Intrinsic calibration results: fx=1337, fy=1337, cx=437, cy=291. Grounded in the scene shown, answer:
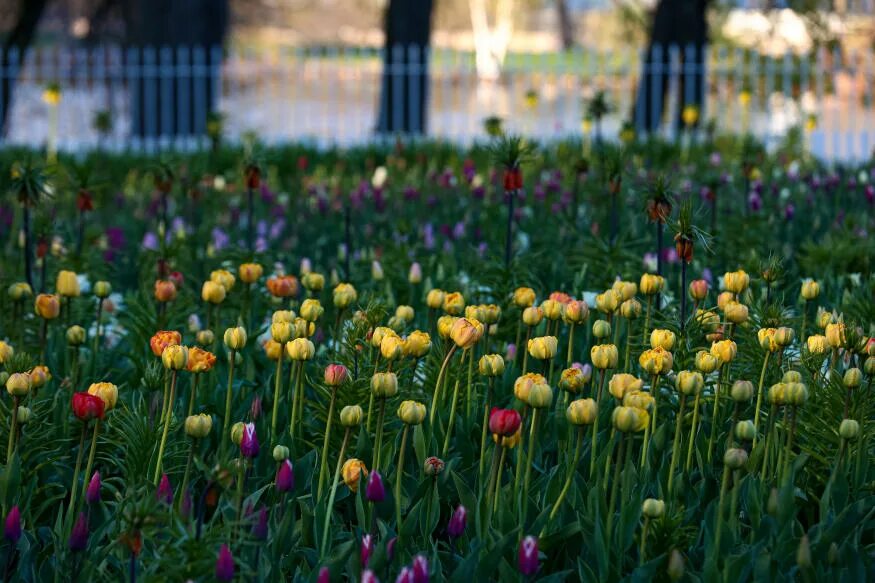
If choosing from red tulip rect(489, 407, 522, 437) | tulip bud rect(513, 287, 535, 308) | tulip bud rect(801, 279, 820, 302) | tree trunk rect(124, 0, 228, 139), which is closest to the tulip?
red tulip rect(489, 407, 522, 437)

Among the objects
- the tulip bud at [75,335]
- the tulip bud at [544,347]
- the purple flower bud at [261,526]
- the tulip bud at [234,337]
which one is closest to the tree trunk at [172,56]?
the tulip bud at [75,335]

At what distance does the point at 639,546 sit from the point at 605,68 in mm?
14129

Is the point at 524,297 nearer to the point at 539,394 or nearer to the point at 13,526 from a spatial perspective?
the point at 539,394

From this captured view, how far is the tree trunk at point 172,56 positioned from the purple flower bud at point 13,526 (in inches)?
510

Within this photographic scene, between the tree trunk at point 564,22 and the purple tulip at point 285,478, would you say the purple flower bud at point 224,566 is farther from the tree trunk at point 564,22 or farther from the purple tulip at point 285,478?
the tree trunk at point 564,22

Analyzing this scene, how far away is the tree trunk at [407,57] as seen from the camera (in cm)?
1481

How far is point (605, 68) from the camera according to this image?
1600 cm

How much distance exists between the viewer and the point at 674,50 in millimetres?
14430

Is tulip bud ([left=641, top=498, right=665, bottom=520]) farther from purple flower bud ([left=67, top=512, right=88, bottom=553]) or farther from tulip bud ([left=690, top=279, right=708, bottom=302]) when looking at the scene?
tulip bud ([left=690, top=279, right=708, bottom=302])

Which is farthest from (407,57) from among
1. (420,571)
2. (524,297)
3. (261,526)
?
(420,571)

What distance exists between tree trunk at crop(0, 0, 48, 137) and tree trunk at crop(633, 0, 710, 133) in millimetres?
7366

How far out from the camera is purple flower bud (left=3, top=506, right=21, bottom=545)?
2158mm

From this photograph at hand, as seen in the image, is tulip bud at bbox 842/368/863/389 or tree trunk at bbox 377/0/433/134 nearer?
tulip bud at bbox 842/368/863/389

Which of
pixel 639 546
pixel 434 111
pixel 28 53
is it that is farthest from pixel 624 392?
pixel 434 111
